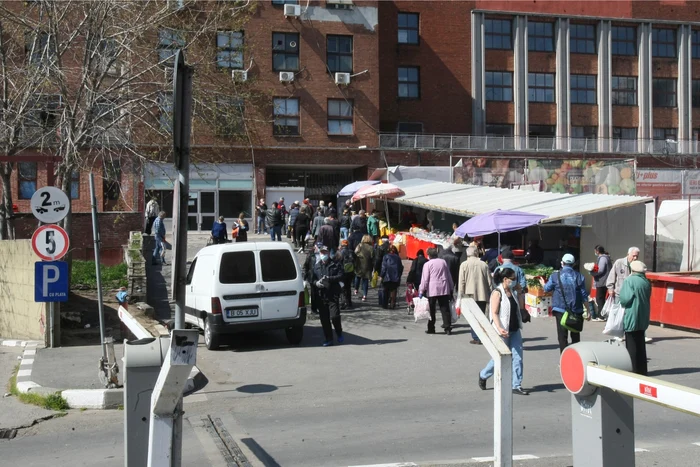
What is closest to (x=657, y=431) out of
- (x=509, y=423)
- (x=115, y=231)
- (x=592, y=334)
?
(x=509, y=423)

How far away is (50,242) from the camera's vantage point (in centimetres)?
1219

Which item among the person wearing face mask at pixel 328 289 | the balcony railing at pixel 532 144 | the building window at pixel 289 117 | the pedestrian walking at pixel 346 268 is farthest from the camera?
the balcony railing at pixel 532 144

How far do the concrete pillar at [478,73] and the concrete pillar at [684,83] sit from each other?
14170mm

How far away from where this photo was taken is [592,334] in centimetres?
1562

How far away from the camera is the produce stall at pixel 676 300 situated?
1589 centimetres

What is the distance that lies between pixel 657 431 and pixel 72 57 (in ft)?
52.7

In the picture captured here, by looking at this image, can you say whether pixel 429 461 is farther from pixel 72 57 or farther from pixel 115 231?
pixel 115 231

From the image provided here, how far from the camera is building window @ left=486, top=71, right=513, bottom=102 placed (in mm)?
47656

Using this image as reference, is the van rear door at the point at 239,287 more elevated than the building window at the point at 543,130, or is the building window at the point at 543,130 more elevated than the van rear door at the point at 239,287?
the building window at the point at 543,130

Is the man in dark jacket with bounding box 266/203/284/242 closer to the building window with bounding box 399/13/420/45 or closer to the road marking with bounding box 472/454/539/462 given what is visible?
the road marking with bounding box 472/454/539/462

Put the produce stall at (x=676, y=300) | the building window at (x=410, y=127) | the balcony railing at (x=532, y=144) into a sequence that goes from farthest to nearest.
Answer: the building window at (x=410, y=127) → the balcony railing at (x=532, y=144) → the produce stall at (x=676, y=300)

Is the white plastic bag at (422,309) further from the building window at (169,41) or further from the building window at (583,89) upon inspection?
the building window at (583,89)

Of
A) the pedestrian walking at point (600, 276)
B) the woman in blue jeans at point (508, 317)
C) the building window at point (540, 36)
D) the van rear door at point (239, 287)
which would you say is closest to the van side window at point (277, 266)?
the van rear door at point (239, 287)

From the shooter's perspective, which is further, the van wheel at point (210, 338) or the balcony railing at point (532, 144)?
the balcony railing at point (532, 144)
